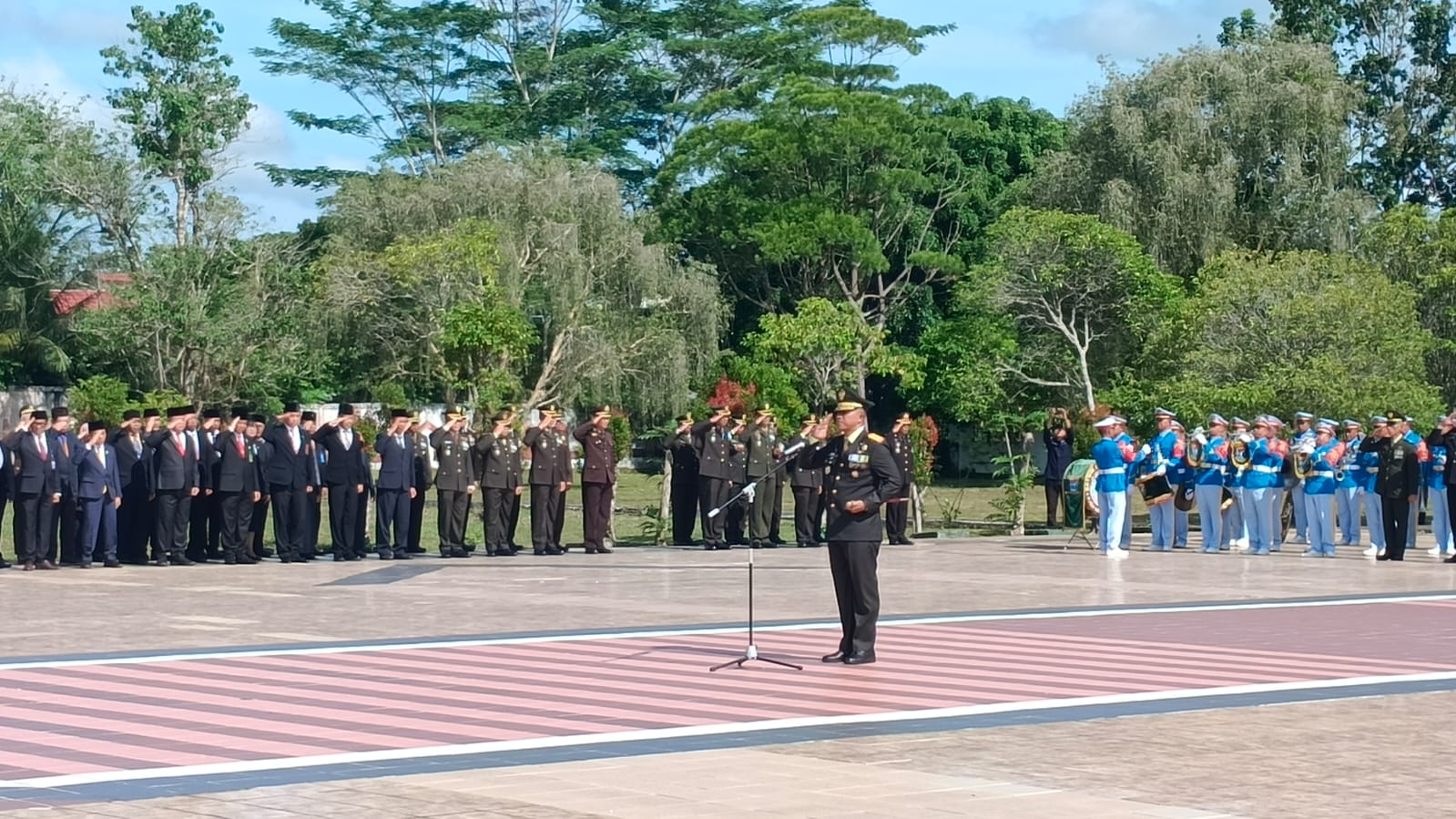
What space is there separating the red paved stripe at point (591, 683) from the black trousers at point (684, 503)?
41.9ft

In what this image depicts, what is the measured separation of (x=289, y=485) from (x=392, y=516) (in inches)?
66.0

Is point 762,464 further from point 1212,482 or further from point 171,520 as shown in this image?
point 171,520

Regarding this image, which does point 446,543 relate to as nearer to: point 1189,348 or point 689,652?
point 689,652

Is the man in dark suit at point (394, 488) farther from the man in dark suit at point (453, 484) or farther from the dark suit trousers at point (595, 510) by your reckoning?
the dark suit trousers at point (595, 510)

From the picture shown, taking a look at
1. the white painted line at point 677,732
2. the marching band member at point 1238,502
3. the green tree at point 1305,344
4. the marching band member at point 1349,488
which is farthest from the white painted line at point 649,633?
the green tree at point 1305,344

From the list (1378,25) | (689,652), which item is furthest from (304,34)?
(689,652)

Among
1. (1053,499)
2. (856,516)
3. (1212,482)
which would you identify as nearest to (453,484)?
(1212,482)

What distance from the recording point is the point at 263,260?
55469mm

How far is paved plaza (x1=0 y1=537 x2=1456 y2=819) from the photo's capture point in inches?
351

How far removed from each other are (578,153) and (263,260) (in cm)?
1498

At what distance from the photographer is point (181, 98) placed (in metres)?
60.8

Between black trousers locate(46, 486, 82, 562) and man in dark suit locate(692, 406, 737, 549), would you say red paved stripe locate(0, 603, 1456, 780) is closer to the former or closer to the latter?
black trousers locate(46, 486, 82, 562)

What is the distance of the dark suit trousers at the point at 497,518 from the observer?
1069 inches

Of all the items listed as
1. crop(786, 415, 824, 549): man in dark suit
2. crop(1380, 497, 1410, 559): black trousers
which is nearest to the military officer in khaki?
crop(786, 415, 824, 549): man in dark suit
